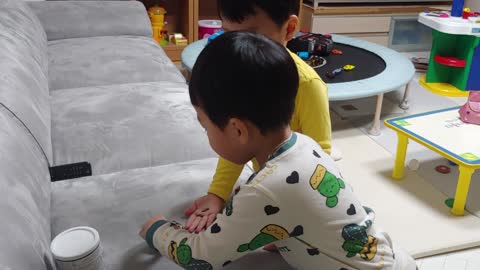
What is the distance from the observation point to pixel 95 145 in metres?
1.56

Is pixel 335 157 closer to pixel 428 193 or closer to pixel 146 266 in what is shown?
pixel 428 193

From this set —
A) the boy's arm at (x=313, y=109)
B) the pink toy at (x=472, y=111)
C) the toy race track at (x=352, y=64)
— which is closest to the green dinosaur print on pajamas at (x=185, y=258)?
the boy's arm at (x=313, y=109)

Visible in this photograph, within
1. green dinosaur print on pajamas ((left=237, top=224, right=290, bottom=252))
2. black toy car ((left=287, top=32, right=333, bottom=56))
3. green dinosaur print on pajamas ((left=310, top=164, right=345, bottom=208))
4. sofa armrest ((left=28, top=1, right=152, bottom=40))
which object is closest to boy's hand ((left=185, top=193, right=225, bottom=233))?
green dinosaur print on pajamas ((left=237, top=224, right=290, bottom=252))

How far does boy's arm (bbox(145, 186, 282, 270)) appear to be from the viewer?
2.73 feet

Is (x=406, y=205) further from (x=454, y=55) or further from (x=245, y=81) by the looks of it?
(x=454, y=55)

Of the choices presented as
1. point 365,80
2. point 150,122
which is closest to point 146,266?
point 150,122

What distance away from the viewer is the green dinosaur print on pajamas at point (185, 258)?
0.91 meters

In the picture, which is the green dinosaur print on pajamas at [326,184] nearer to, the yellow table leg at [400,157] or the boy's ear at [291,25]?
the boy's ear at [291,25]

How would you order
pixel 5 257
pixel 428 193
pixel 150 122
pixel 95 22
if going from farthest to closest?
pixel 95 22 → pixel 428 193 → pixel 150 122 → pixel 5 257

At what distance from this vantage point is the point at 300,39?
9.95 ft

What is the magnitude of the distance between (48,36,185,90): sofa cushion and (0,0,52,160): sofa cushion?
162 mm

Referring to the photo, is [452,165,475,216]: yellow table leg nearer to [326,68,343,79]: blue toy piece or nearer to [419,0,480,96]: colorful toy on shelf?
[326,68,343,79]: blue toy piece

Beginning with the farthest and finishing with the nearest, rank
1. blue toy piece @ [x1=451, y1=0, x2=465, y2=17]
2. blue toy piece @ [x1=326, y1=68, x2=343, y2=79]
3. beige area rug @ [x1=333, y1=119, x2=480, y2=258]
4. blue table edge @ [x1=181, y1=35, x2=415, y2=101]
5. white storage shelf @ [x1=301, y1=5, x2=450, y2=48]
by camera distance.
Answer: white storage shelf @ [x1=301, y1=5, x2=450, y2=48] < blue toy piece @ [x1=451, y1=0, x2=465, y2=17] < blue toy piece @ [x1=326, y1=68, x2=343, y2=79] < blue table edge @ [x1=181, y1=35, x2=415, y2=101] < beige area rug @ [x1=333, y1=119, x2=480, y2=258]

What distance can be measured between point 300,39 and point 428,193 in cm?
136
